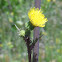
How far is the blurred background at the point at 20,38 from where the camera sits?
2.23m

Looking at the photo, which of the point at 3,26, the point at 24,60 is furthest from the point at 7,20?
the point at 24,60

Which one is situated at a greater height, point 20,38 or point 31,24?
point 20,38

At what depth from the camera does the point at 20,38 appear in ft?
7.99

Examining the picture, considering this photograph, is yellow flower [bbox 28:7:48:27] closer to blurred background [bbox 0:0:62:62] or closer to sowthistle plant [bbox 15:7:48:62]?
sowthistle plant [bbox 15:7:48:62]

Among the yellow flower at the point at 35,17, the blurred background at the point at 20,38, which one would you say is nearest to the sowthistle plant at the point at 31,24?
the yellow flower at the point at 35,17

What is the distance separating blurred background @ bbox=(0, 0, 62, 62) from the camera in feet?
7.31

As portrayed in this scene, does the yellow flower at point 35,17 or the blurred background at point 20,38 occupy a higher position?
the blurred background at point 20,38

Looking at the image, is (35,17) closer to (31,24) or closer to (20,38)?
(31,24)

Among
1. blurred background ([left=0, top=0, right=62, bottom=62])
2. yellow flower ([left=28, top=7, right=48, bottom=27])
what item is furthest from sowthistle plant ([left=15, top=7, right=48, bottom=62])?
blurred background ([left=0, top=0, right=62, bottom=62])

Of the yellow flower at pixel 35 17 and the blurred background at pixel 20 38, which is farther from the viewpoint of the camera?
the blurred background at pixel 20 38

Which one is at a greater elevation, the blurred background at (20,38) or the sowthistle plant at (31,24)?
the blurred background at (20,38)

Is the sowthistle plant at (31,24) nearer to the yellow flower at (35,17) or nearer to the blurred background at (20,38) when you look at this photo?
the yellow flower at (35,17)

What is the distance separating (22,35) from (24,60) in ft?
3.65

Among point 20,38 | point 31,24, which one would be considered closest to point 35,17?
point 31,24
